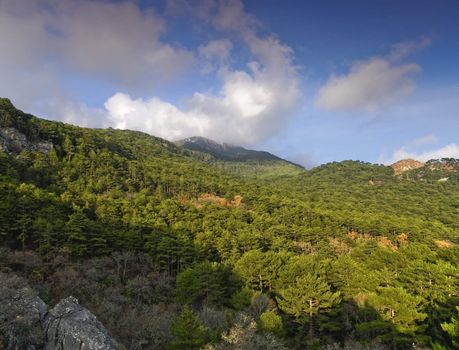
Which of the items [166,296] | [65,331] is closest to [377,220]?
[166,296]

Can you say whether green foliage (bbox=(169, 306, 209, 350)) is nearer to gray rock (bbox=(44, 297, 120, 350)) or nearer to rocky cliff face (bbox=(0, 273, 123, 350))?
rocky cliff face (bbox=(0, 273, 123, 350))

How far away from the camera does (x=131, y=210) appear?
77.4 metres

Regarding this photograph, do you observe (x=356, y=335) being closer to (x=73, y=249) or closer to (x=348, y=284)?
(x=348, y=284)

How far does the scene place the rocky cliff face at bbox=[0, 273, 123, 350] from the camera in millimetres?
19672

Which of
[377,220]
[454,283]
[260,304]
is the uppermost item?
[377,220]

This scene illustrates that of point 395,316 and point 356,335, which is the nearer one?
point 395,316

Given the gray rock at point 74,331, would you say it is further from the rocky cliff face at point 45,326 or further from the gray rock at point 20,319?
the gray rock at point 20,319

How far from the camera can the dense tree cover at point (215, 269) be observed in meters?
34.8

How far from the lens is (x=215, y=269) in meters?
51.2

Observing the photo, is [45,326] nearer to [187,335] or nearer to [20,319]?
[20,319]

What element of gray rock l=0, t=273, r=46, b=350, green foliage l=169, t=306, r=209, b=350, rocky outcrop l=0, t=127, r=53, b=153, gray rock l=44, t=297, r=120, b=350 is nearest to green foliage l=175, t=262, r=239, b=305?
green foliage l=169, t=306, r=209, b=350

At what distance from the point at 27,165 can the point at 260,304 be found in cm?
7528

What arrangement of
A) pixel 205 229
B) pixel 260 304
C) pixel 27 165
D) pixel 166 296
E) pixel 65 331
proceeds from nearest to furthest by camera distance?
pixel 65 331, pixel 260 304, pixel 166 296, pixel 205 229, pixel 27 165

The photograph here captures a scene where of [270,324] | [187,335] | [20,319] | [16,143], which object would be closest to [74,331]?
[20,319]
